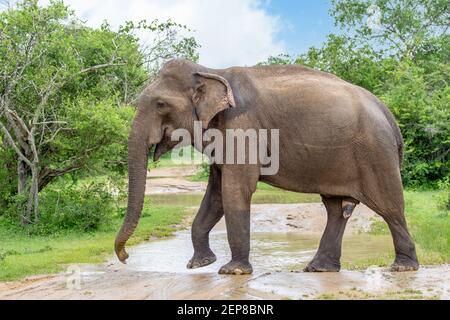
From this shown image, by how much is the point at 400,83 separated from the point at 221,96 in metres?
19.4

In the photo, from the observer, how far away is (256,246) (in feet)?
47.6

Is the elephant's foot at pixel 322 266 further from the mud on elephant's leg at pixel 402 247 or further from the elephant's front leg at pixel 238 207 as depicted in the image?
the elephant's front leg at pixel 238 207

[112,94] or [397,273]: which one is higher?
[112,94]

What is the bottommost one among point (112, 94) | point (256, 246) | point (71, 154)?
point (256, 246)

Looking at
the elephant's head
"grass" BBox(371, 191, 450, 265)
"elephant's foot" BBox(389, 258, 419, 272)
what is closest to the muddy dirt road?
"elephant's foot" BBox(389, 258, 419, 272)

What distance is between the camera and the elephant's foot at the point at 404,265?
9.36m

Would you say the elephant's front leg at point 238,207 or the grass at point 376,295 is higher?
the elephant's front leg at point 238,207

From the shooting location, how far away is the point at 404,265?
941 centimetres

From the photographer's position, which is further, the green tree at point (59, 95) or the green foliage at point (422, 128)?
the green foliage at point (422, 128)

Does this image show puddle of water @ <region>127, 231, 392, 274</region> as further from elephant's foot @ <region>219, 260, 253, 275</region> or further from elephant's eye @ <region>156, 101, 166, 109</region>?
elephant's eye @ <region>156, 101, 166, 109</region>

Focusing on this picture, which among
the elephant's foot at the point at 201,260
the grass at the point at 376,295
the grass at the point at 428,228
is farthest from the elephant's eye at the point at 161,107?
the grass at the point at 428,228

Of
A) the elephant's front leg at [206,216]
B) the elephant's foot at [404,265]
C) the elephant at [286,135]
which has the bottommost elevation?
the elephant's foot at [404,265]

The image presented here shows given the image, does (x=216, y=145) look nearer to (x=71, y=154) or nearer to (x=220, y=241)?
(x=220, y=241)
